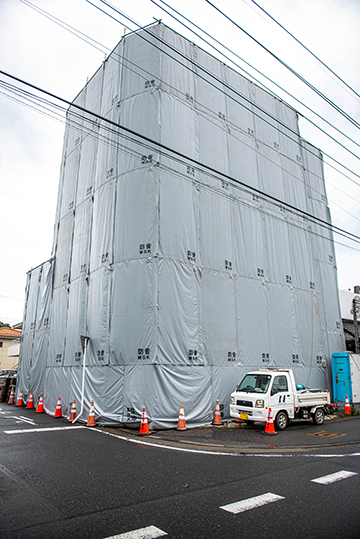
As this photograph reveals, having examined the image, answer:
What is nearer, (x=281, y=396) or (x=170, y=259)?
(x=281, y=396)

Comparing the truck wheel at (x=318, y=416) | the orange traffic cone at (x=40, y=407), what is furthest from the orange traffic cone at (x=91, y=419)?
the truck wheel at (x=318, y=416)

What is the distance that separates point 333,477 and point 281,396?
229 inches

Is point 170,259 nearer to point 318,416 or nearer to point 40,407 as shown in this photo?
point 318,416

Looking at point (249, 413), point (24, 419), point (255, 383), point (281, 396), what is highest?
point (255, 383)

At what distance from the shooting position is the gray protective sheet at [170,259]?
1241cm

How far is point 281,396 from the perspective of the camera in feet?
37.4

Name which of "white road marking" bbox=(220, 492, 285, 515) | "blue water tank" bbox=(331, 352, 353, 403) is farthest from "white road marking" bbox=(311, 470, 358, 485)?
"blue water tank" bbox=(331, 352, 353, 403)

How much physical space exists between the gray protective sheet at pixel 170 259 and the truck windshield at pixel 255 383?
4.34ft

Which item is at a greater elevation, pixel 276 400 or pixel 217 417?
pixel 276 400

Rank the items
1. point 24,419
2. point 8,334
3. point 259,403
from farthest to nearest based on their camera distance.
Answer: point 8,334 → point 24,419 → point 259,403

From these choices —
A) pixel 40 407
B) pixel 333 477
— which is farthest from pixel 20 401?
pixel 333 477

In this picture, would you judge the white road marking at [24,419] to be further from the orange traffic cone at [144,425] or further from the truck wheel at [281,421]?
the truck wheel at [281,421]

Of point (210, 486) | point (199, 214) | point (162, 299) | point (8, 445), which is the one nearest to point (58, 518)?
point (210, 486)

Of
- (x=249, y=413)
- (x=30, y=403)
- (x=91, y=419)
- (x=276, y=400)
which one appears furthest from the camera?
(x=30, y=403)
